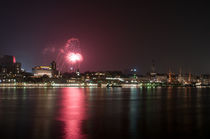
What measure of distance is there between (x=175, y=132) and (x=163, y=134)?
2.80ft

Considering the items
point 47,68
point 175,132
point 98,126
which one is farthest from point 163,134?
point 47,68

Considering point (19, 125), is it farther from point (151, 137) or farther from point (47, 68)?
point (47, 68)

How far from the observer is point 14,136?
44.3ft

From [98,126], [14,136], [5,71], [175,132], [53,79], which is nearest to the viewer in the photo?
[14,136]

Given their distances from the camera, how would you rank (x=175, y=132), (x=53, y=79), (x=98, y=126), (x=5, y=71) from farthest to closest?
1. (x=5, y=71)
2. (x=53, y=79)
3. (x=98, y=126)
4. (x=175, y=132)

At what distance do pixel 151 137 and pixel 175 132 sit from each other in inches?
72.4

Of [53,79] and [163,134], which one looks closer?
[163,134]

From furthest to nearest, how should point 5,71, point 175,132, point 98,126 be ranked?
point 5,71
point 98,126
point 175,132

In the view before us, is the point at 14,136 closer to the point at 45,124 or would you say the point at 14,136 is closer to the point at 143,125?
the point at 45,124

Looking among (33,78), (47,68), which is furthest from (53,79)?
(47,68)

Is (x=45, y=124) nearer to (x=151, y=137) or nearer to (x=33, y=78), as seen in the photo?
(x=151, y=137)

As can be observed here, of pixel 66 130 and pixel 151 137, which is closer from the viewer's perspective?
pixel 151 137

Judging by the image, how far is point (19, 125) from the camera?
55.0 ft

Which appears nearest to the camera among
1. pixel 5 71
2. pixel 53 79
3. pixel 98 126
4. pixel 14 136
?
pixel 14 136
